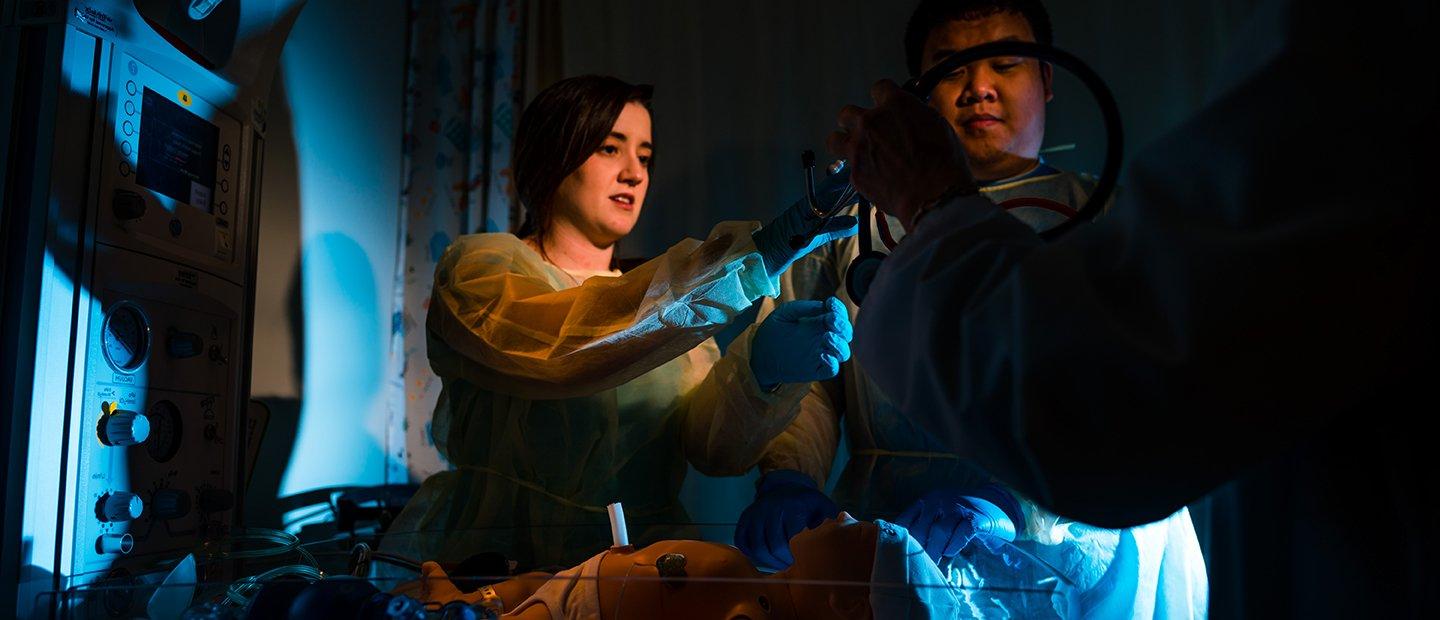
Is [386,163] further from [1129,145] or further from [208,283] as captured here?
[1129,145]

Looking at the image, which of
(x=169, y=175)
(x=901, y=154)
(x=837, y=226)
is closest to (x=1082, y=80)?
(x=901, y=154)

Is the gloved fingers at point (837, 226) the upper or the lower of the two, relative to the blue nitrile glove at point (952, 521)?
upper

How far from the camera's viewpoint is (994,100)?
166 centimetres

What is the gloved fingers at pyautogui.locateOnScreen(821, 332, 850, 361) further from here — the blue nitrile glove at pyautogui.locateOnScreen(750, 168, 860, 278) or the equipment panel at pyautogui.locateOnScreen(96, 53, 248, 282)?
the equipment panel at pyautogui.locateOnScreen(96, 53, 248, 282)

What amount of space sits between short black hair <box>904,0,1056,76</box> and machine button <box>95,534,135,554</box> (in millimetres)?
1411

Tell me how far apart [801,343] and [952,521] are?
32cm

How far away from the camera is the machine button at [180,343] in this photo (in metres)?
1.22

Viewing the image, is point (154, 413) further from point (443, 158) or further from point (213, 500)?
point (443, 158)

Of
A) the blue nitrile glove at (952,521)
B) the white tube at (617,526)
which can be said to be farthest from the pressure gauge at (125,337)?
the blue nitrile glove at (952,521)

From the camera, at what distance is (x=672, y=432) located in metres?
1.67

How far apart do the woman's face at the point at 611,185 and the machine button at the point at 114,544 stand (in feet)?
2.85

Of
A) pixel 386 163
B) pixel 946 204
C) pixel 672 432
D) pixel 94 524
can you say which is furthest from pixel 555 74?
pixel 946 204

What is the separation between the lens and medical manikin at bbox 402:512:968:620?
0.97 m

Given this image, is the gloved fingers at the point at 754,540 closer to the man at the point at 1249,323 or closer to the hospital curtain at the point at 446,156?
the man at the point at 1249,323
